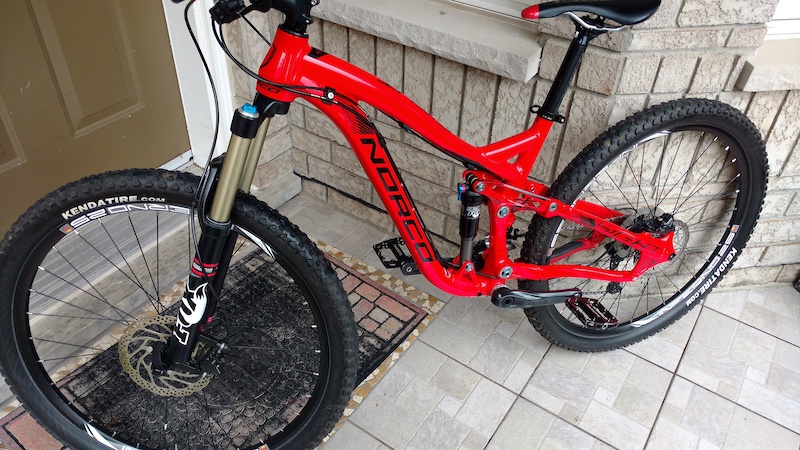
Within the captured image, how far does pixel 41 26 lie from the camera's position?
1.82 metres

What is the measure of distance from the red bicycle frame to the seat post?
0.10 feet

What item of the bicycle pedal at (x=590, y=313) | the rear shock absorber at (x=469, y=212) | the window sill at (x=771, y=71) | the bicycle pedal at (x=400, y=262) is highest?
the window sill at (x=771, y=71)

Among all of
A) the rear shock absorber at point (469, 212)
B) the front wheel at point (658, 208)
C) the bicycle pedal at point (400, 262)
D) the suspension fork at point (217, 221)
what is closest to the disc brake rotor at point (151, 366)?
the suspension fork at point (217, 221)

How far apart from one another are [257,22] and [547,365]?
5.22 ft

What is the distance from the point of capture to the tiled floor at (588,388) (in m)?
1.81

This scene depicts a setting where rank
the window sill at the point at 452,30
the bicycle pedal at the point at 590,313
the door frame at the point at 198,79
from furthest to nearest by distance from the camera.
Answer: the door frame at the point at 198,79 → the bicycle pedal at the point at 590,313 → the window sill at the point at 452,30

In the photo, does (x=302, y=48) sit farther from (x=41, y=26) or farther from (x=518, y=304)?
(x=41, y=26)

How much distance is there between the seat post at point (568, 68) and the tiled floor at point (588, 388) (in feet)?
2.90

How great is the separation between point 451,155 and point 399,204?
19 cm

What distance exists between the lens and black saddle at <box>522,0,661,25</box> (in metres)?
1.34

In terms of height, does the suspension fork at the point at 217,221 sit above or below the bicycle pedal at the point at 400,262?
above

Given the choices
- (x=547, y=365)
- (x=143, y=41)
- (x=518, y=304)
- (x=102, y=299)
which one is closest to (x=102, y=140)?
(x=143, y=41)

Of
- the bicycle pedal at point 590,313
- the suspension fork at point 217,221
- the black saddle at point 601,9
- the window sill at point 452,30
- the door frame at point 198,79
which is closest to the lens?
the suspension fork at point 217,221

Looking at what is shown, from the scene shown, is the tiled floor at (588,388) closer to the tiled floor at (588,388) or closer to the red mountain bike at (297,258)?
the tiled floor at (588,388)
